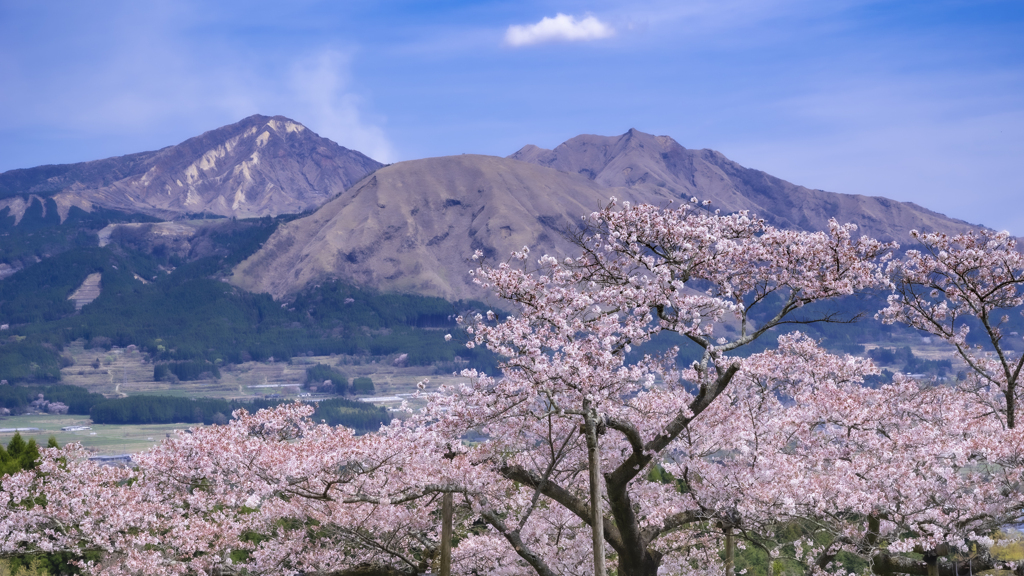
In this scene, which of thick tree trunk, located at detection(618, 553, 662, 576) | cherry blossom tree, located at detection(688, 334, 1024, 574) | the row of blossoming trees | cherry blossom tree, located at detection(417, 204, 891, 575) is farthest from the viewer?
thick tree trunk, located at detection(618, 553, 662, 576)

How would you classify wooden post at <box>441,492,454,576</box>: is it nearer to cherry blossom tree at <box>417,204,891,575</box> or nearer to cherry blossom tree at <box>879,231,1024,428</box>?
cherry blossom tree at <box>417,204,891,575</box>

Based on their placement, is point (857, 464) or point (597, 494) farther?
point (857, 464)

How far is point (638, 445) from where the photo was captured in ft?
47.6

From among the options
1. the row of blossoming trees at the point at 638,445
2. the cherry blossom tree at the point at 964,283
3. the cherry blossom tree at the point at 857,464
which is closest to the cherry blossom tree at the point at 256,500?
the row of blossoming trees at the point at 638,445

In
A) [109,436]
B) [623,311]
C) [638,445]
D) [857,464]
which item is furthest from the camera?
[109,436]

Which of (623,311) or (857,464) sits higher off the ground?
(623,311)

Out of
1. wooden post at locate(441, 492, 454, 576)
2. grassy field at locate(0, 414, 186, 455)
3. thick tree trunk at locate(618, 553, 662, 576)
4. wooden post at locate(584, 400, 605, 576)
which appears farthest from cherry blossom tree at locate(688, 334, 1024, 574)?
grassy field at locate(0, 414, 186, 455)

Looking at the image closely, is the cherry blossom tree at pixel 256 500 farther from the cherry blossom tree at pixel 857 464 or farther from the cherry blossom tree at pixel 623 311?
the cherry blossom tree at pixel 857 464

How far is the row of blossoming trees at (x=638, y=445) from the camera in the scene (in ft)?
45.9

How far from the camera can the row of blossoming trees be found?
14000 mm

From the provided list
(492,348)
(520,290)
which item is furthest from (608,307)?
(492,348)

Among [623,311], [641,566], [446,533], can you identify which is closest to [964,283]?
[623,311]

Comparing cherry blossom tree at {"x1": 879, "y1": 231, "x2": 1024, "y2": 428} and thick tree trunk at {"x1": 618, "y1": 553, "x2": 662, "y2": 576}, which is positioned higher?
cherry blossom tree at {"x1": 879, "y1": 231, "x2": 1024, "y2": 428}

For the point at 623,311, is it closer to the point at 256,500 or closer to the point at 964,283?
A: the point at 964,283
